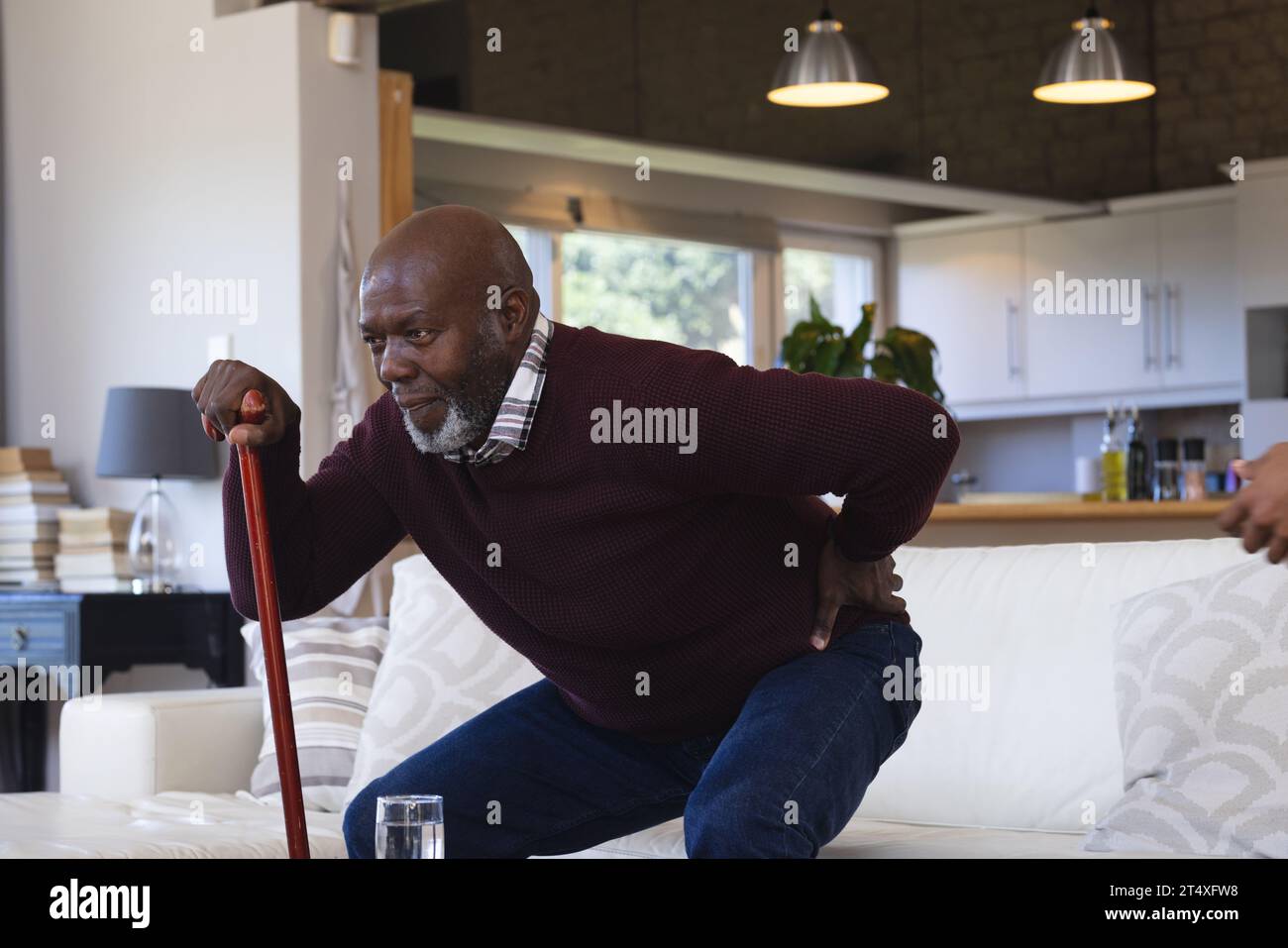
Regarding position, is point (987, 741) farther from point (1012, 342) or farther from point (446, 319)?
point (1012, 342)

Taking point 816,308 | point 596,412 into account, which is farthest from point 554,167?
point 596,412

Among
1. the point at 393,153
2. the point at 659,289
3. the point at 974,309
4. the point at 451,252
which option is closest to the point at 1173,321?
the point at 974,309

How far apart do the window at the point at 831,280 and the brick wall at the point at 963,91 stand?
0.72 metres

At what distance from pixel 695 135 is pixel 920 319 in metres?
1.79

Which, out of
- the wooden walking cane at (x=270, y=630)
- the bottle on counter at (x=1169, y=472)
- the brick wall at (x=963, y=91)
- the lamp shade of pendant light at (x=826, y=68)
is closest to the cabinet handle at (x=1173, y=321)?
the brick wall at (x=963, y=91)

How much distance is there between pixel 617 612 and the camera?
6.58 ft

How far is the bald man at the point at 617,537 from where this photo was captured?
1.90 meters

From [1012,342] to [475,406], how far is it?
7.06 meters

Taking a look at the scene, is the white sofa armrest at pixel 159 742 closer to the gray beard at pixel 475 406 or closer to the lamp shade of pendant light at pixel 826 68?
the gray beard at pixel 475 406

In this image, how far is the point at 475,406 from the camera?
6.51 feet

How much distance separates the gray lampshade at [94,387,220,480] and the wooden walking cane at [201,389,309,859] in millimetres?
2942

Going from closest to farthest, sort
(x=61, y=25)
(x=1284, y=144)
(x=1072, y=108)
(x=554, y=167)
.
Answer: (x=61, y=25), (x=554, y=167), (x=1284, y=144), (x=1072, y=108)

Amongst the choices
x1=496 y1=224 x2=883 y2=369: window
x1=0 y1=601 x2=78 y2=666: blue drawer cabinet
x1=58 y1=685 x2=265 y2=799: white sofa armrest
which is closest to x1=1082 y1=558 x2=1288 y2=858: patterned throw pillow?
x1=58 y1=685 x2=265 y2=799: white sofa armrest
